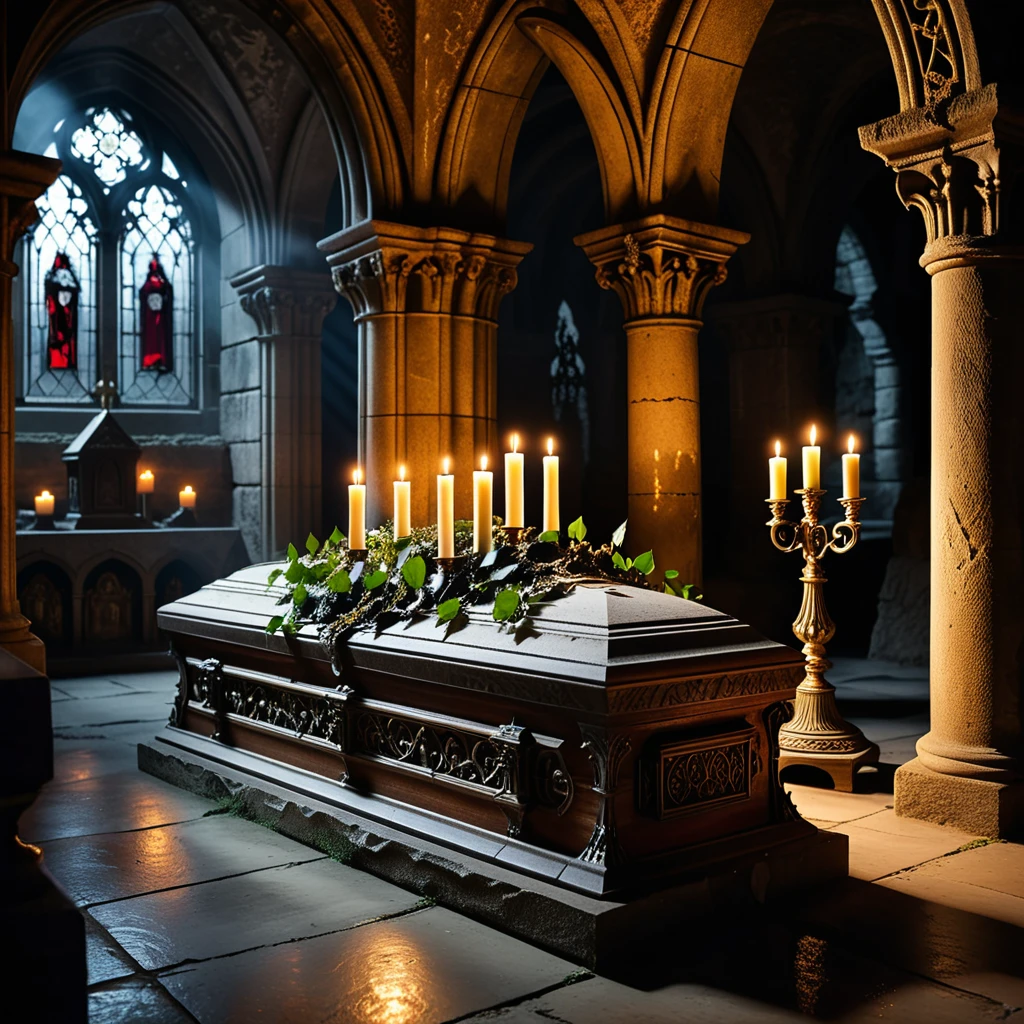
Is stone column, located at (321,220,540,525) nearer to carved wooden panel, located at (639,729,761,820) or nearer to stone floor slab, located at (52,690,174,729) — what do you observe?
stone floor slab, located at (52,690,174,729)

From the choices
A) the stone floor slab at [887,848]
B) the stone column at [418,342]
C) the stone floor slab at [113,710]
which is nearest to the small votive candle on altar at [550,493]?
the stone floor slab at [887,848]

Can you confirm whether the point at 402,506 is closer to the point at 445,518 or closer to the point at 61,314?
the point at 445,518

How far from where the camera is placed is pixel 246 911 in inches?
127

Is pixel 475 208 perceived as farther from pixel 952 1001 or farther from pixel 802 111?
pixel 952 1001

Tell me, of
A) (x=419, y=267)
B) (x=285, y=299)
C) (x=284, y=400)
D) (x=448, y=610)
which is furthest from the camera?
(x=284, y=400)

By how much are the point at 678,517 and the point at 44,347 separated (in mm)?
6560

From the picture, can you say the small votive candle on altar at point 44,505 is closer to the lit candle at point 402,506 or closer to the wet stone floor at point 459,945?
the wet stone floor at point 459,945

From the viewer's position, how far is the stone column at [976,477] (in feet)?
13.2

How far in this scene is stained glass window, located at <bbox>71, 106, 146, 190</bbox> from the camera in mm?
10031

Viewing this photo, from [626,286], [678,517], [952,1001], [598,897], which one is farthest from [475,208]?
[952,1001]

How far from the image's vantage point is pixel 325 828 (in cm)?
382

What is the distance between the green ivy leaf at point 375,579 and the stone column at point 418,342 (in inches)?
90.7

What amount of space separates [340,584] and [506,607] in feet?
3.18

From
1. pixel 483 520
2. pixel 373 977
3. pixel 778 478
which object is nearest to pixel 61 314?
pixel 483 520
